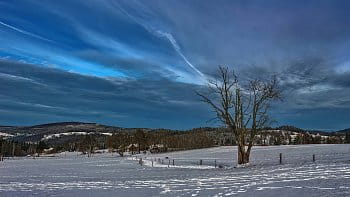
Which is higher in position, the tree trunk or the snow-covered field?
the tree trunk

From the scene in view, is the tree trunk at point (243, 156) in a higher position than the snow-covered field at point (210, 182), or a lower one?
higher

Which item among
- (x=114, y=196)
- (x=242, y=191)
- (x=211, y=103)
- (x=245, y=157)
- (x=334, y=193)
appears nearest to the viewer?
(x=334, y=193)

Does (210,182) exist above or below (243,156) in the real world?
below

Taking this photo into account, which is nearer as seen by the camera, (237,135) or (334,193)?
(334,193)

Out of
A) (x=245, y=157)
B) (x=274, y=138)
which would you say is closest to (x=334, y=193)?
(x=245, y=157)

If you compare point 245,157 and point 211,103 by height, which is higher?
point 211,103

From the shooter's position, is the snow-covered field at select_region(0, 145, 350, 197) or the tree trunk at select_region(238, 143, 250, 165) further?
the tree trunk at select_region(238, 143, 250, 165)

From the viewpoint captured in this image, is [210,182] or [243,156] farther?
[243,156]

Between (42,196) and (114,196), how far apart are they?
3.44 meters

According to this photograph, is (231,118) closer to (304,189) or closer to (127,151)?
(304,189)

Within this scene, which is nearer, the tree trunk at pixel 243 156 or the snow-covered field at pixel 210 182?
the snow-covered field at pixel 210 182

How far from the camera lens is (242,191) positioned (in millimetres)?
16891

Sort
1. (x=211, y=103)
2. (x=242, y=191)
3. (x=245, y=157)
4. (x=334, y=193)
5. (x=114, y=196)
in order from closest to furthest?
1. (x=334, y=193)
2. (x=242, y=191)
3. (x=114, y=196)
4. (x=245, y=157)
5. (x=211, y=103)

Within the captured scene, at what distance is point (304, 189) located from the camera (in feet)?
52.1
